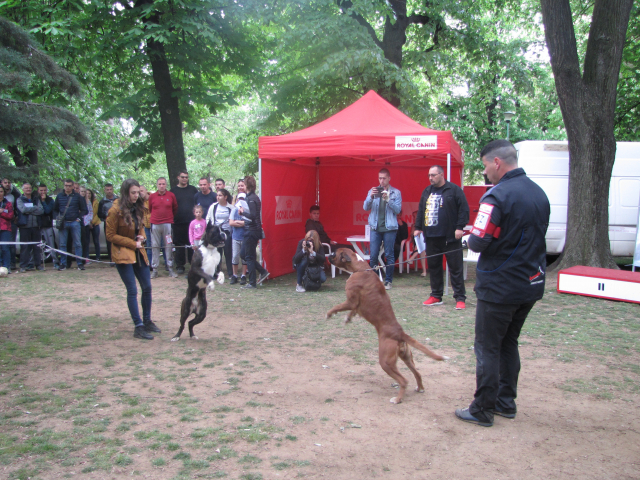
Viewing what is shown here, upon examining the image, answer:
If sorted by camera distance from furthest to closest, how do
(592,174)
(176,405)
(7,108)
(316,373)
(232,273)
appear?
1. (232,273)
2. (592,174)
3. (7,108)
4. (316,373)
5. (176,405)

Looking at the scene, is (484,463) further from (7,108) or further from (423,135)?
(423,135)

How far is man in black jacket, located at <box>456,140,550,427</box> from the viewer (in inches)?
130

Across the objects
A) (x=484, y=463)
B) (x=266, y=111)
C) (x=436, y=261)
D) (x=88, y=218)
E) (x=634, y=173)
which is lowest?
(x=484, y=463)

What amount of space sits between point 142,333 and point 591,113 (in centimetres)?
885

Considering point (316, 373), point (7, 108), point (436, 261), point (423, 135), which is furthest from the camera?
point (423, 135)

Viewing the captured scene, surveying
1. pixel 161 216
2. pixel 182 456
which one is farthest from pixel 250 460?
pixel 161 216

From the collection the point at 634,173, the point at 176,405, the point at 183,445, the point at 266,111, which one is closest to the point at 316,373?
the point at 176,405

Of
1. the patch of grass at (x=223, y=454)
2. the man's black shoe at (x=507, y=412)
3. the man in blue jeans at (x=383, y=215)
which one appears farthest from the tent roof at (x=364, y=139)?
the patch of grass at (x=223, y=454)

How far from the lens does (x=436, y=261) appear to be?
7535 millimetres

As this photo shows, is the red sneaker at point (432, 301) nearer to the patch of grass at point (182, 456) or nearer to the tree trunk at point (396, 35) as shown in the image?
the patch of grass at point (182, 456)

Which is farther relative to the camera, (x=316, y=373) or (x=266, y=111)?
(x=266, y=111)

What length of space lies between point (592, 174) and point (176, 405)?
869 cm

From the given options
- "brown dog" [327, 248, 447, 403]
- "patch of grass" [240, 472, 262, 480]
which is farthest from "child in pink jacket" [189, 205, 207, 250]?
"patch of grass" [240, 472, 262, 480]

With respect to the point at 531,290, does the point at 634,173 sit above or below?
above
